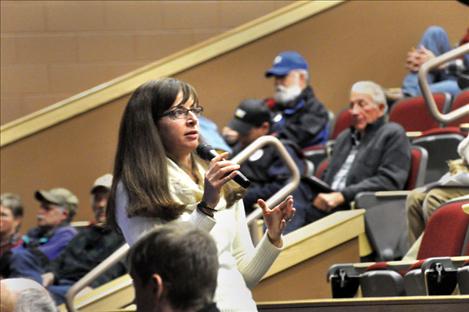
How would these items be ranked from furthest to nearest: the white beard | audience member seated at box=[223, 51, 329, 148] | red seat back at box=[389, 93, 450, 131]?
the white beard < audience member seated at box=[223, 51, 329, 148] < red seat back at box=[389, 93, 450, 131]

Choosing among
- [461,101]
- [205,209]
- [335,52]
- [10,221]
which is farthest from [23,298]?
[335,52]

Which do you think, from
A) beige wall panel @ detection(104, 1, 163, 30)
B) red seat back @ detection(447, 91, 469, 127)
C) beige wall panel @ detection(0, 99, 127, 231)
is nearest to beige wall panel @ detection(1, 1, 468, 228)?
beige wall panel @ detection(0, 99, 127, 231)

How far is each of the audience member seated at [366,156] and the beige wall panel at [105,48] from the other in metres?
3.03

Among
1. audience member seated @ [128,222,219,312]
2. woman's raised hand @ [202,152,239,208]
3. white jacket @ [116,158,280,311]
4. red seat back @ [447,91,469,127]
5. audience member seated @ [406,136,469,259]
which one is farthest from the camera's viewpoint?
red seat back @ [447,91,469,127]

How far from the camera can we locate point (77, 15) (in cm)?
906

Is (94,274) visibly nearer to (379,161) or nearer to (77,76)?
(379,161)

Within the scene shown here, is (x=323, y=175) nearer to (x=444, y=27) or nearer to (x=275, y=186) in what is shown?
(x=275, y=186)

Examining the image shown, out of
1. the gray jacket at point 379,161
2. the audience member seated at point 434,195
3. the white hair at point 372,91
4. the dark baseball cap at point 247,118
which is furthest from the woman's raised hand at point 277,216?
the dark baseball cap at point 247,118

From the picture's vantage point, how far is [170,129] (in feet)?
10.5

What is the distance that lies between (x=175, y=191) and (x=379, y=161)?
3.00 meters

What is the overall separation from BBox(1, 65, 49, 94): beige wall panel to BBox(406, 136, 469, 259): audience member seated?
4.24 metres

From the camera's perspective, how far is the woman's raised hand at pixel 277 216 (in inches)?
124

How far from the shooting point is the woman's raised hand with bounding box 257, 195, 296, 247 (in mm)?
3139

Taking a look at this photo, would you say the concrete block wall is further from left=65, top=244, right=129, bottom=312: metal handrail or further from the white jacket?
the white jacket
